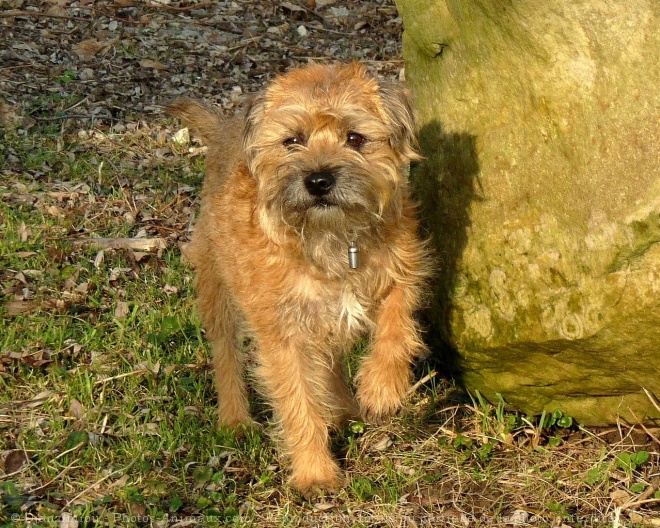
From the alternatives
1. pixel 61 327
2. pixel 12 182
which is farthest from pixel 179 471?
pixel 12 182

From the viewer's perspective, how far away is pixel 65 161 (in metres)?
7.17

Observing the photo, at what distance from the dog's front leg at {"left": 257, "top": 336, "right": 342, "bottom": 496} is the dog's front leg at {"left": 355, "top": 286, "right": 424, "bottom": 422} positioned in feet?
0.79

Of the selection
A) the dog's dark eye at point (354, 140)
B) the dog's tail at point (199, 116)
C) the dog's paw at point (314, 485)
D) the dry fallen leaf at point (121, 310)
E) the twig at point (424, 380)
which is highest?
the dog's dark eye at point (354, 140)

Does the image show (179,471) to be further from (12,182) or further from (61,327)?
(12,182)

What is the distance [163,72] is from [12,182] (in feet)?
7.25

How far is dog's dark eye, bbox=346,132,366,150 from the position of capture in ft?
13.5

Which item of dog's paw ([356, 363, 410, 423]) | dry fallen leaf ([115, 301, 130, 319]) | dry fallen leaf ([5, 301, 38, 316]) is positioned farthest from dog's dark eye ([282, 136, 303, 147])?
dry fallen leaf ([5, 301, 38, 316])

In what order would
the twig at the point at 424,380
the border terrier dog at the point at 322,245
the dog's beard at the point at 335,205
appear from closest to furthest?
the dog's beard at the point at 335,205 < the border terrier dog at the point at 322,245 < the twig at the point at 424,380

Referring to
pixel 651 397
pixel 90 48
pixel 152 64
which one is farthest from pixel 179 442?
pixel 90 48

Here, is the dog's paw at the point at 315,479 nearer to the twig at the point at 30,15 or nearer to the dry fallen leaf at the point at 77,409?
the dry fallen leaf at the point at 77,409

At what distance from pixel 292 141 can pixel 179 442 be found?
1615mm

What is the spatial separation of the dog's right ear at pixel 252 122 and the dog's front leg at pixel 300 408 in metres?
0.89

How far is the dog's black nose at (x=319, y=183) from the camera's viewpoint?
12.7ft

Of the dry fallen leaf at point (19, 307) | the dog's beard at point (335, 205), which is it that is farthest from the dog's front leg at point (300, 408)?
the dry fallen leaf at point (19, 307)
